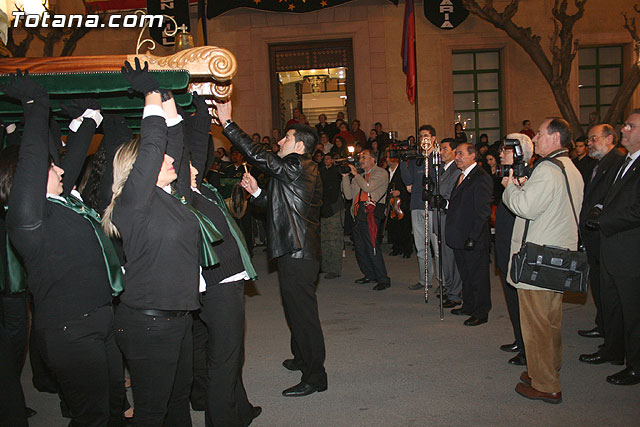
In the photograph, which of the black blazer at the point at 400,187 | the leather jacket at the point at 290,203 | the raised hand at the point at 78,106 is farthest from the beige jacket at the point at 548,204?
the black blazer at the point at 400,187

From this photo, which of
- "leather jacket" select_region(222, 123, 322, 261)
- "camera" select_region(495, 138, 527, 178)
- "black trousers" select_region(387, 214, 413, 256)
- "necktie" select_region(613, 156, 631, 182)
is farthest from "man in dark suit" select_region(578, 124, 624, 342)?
"black trousers" select_region(387, 214, 413, 256)

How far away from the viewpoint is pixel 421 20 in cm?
1609

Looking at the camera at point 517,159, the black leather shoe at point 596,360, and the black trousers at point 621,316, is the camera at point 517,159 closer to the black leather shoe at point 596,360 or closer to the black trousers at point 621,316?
the black trousers at point 621,316

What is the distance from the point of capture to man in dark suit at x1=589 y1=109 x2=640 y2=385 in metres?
4.43

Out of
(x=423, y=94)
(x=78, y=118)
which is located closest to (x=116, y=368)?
(x=78, y=118)

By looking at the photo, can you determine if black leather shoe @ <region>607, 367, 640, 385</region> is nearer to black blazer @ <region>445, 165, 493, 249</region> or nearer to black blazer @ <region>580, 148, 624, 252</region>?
black blazer @ <region>580, 148, 624, 252</region>

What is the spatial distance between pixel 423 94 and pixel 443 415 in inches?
528

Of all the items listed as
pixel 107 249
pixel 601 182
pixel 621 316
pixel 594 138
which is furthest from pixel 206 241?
pixel 594 138

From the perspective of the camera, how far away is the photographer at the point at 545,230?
3.96m

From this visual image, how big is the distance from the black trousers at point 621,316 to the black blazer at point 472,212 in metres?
1.62

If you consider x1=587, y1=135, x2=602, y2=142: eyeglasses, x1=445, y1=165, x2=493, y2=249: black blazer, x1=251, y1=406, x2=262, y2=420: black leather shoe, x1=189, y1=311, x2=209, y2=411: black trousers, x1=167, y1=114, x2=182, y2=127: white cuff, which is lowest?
x1=251, y1=406, x2=262, y2=420: black leather shoe

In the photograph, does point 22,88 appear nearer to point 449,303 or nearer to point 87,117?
point 87,117

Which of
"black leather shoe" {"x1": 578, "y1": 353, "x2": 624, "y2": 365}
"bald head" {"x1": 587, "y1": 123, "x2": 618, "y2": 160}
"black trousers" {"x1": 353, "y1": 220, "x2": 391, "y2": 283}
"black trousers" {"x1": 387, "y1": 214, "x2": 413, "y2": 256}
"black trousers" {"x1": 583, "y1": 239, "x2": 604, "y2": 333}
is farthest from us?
"black trousers" {"x1": 387, "y1": 214, "x2": 413, "y2": 256}

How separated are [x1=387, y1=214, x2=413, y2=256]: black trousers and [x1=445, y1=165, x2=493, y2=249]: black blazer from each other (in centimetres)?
386
